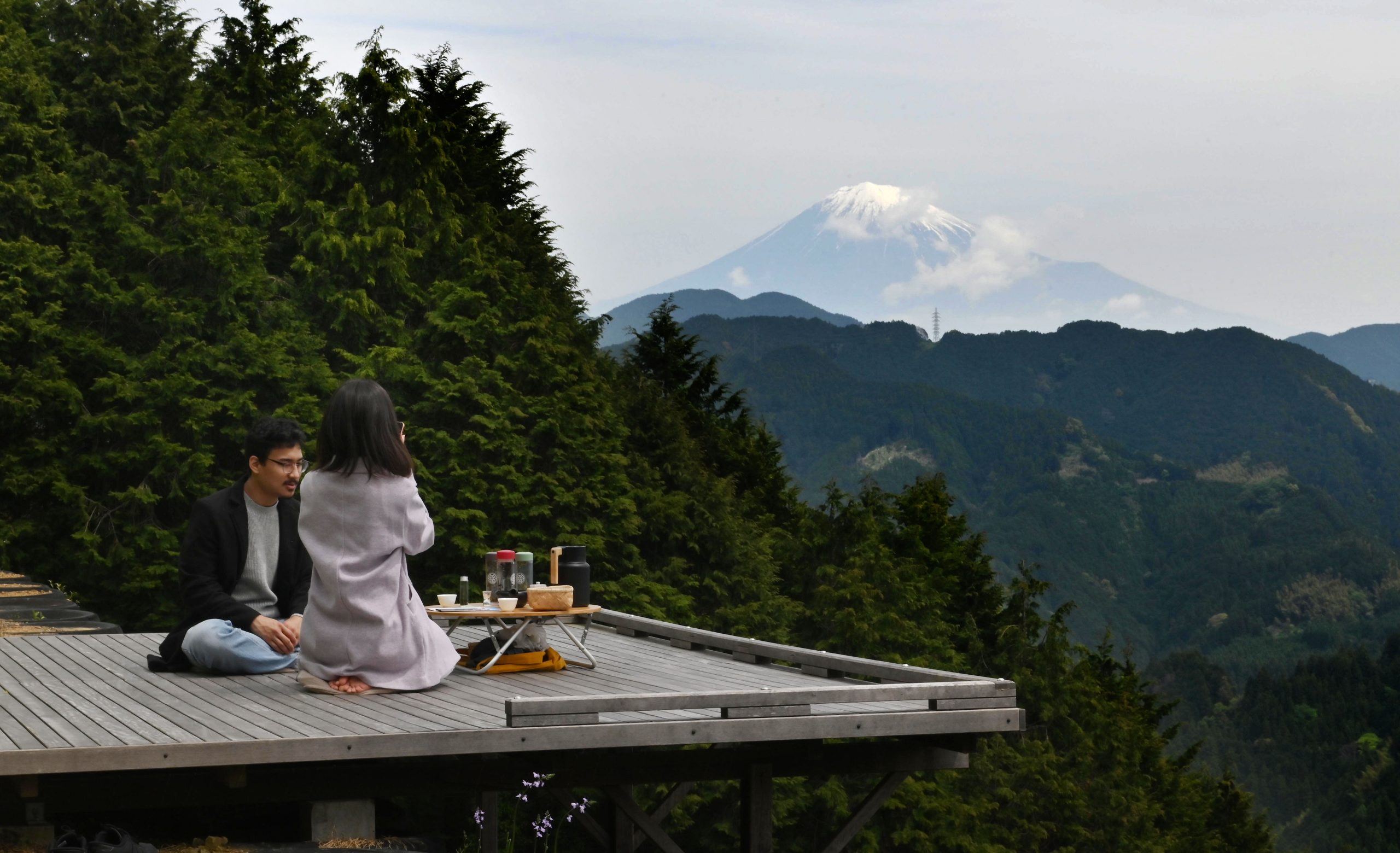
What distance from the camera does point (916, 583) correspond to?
36.9 m

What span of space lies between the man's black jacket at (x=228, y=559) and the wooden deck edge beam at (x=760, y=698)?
1.82 m

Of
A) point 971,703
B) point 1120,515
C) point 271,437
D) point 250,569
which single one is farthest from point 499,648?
point 1120,515

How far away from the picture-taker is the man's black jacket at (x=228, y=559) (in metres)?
7.32

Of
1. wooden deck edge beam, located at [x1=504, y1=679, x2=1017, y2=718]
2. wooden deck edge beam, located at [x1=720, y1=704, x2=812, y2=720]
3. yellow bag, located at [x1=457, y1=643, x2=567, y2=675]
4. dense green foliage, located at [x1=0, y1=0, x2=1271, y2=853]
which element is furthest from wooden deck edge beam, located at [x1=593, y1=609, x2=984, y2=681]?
dense green foliage, located at [x1=0, y1=0, x2=1271, y2=853]

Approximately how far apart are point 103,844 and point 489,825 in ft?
12.0

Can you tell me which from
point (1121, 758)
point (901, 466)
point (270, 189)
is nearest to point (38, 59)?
point (270, 189)

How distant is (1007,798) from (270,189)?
21.9 meters

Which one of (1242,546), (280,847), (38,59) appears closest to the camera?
(280,847)

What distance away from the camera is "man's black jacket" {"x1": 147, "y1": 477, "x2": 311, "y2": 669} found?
7324 millimetres

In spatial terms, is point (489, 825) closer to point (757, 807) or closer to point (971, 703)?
point (757, 807)

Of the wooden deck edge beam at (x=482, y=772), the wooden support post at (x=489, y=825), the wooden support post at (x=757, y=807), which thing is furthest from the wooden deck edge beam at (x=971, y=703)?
the wooden support post at (x=489, y=825)

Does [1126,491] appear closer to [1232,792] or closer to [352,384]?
[1232,792]

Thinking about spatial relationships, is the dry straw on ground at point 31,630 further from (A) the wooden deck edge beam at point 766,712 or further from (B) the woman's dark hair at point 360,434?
(A) the wooden deck edge beam at point 766,712

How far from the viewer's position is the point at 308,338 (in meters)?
24.0
